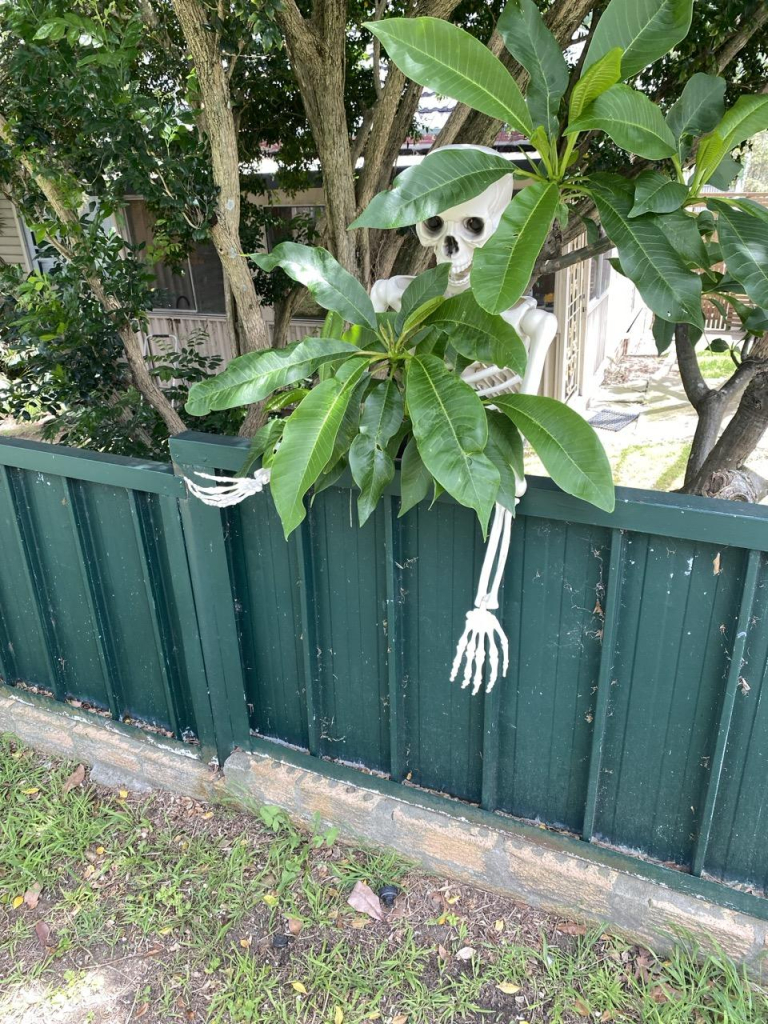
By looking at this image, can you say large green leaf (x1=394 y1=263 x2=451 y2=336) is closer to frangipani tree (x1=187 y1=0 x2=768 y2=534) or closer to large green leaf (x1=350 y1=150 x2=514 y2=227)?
frangipani tree (x1=187 y1=0 x2=768 y2=534)

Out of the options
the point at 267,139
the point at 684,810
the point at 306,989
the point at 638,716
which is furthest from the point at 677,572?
the point at 267,139

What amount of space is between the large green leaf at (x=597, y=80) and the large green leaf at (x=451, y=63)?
0.10 metres

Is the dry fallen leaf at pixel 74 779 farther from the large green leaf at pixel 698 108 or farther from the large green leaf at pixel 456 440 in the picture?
the large green leaf at pixel 698 108

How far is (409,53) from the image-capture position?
4.47 ft

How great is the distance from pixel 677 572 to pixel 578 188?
809mm

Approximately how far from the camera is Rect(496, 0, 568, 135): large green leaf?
144cm

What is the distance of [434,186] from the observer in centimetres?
142

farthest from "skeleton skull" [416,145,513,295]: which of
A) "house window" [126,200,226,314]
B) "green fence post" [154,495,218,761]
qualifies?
"house window" [126,200,226,314]

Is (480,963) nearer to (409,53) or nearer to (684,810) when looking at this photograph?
(684,810)

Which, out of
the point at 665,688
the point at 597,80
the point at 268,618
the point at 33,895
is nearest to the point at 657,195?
the point at 597,80

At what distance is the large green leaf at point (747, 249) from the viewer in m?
1.36

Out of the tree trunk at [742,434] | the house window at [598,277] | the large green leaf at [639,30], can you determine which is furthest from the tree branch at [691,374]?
the house window at [598,277]

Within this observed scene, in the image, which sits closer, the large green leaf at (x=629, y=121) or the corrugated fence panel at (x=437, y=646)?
the large green leaf at (x=629, y=121)

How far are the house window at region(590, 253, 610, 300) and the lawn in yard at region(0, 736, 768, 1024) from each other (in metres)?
7.41
